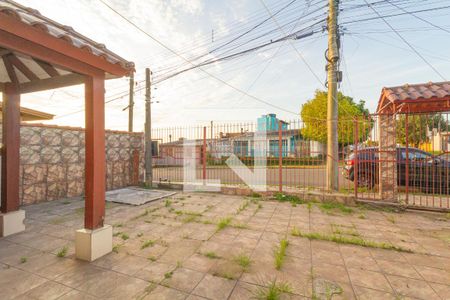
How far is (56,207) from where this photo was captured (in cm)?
554

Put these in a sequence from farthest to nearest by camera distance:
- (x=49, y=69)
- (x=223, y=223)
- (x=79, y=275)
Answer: (x=223, y=223)
(x=49, y=69)
(x=79, y=275)

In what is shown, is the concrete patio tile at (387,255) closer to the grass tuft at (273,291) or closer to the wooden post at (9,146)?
the grass tuft at (273,291)

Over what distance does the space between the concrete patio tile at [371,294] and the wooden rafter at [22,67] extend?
5575 millimetres

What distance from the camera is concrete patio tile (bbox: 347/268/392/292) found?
2.40m

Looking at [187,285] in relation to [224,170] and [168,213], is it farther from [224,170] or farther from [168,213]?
[224,170]

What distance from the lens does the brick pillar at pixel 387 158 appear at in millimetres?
5508

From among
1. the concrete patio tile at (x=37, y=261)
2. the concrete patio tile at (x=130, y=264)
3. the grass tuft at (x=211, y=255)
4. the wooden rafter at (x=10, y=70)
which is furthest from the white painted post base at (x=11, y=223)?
the grass tuft at (x=211, y=255)

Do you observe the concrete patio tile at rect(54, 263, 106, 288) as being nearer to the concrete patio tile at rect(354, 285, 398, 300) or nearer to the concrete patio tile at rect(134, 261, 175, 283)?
the concrete patio tile at rect(134, 261, 175, 283)

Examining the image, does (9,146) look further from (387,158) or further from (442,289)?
(387,158)

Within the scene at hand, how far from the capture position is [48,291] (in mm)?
2289

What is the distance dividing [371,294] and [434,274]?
1097mm

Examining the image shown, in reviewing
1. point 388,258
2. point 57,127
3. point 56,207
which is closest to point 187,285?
point 388,258

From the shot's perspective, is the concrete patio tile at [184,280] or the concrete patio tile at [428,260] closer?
the concrete patio tile at [184,280]

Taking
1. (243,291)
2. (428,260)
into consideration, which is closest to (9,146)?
(243,291)
